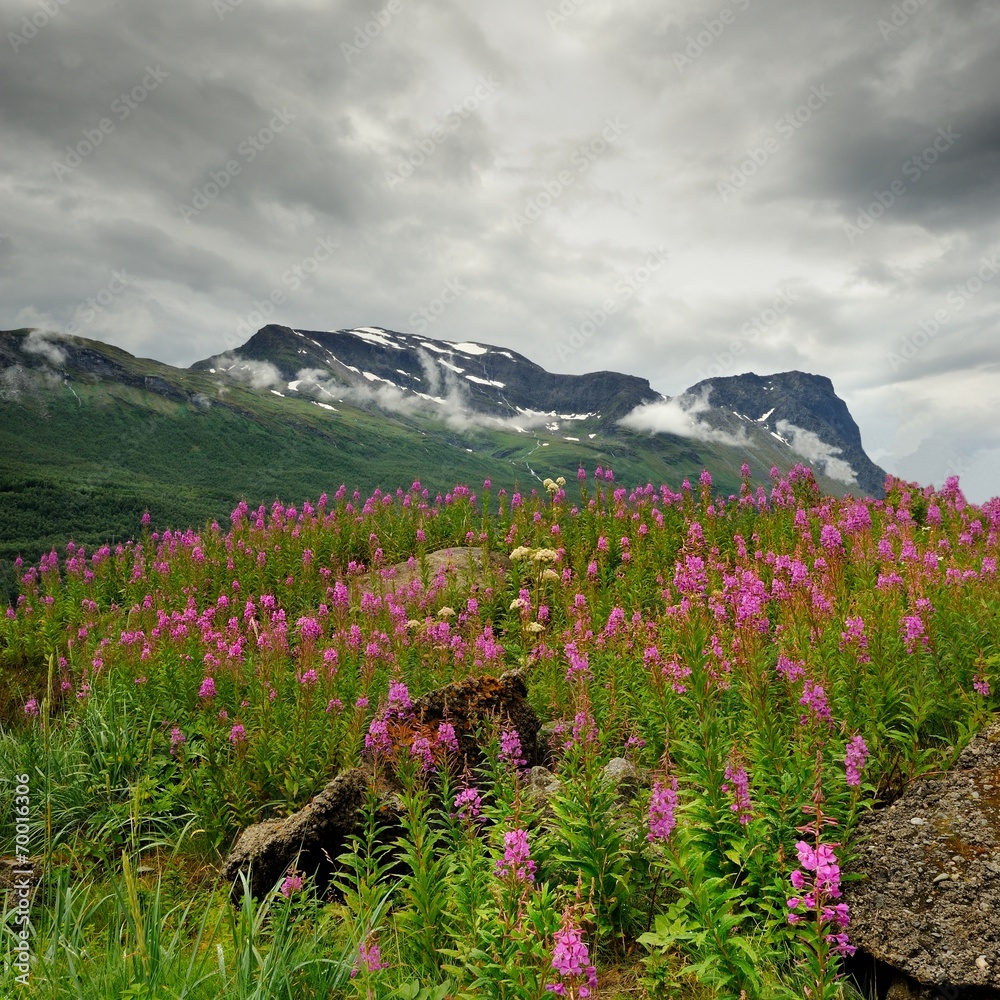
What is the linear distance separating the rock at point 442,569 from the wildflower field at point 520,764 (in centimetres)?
33

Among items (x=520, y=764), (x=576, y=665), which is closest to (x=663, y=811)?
(x=576, y=665)

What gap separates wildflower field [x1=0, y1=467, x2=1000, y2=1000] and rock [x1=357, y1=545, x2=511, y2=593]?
329 millimetres

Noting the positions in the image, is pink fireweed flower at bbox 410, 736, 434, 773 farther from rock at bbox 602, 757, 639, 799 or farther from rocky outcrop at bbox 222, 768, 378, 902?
rock at bbox 602, 757, 639, 799

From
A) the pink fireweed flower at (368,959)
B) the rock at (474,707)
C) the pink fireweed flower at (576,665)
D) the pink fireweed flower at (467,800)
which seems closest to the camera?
the pink fireweed flower at (368,959)

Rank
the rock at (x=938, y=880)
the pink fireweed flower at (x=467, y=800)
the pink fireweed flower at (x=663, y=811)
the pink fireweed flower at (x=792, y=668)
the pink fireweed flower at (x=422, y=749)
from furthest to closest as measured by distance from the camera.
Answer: the pink fireweed flower at (x=792, y=668) < the pink fireweed flower at (x=422, y=749) < the pink fireweed flower at (x=467, y=800) < the pink fireweed flower at (x=663, y=811) < the rock at (x=938, y=880)

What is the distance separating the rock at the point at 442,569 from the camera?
11.9 metres

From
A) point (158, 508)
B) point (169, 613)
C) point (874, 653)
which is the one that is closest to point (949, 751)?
point (874, 653)

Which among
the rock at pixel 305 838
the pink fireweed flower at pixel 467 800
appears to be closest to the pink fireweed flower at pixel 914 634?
the pink fireweed flower at pixel 467 800

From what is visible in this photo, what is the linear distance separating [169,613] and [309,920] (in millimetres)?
8557

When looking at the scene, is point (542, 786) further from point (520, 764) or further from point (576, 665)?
point (576, 665)

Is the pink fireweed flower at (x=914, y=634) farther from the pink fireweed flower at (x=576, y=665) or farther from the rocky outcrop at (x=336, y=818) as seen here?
the rocky outcrop at (x=336, y=818)

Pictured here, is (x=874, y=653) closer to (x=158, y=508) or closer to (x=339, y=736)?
(x=339, y=736)

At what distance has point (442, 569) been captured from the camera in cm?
1279

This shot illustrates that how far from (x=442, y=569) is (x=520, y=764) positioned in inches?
269
